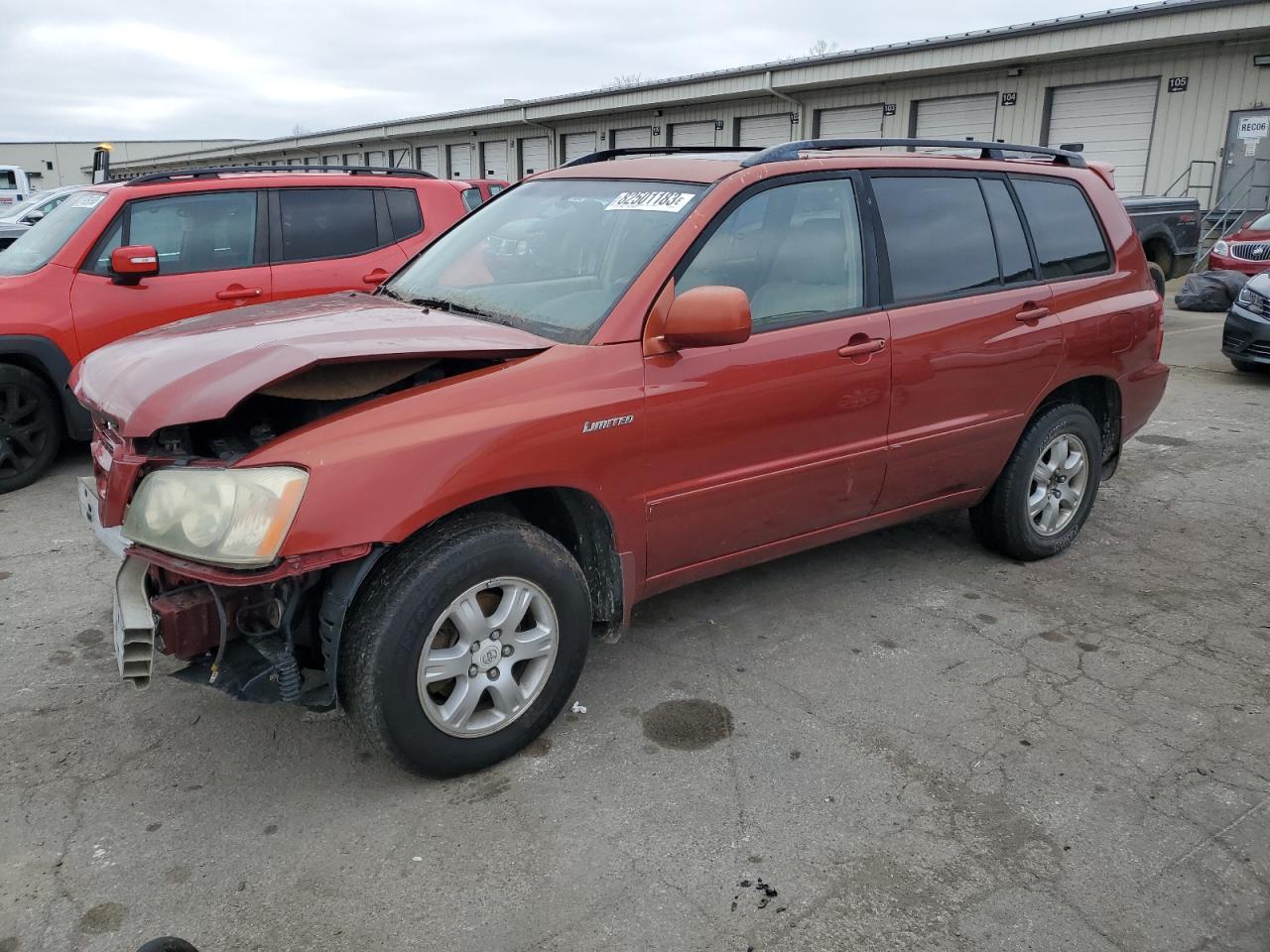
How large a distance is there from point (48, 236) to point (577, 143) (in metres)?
23.4

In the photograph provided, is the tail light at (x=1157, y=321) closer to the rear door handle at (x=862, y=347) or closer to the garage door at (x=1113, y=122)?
the rear door handle at (x=862, y=347)

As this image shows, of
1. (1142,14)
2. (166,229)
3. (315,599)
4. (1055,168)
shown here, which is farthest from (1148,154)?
(315,599)

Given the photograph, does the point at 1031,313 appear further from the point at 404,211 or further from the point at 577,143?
the point at 577,143

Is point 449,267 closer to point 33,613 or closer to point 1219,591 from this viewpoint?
point 33,613

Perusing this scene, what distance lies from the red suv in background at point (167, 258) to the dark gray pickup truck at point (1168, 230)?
34.5ft

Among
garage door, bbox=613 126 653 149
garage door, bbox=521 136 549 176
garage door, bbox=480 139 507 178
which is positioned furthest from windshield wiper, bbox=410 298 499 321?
garage door, bbox=480 139 507 178

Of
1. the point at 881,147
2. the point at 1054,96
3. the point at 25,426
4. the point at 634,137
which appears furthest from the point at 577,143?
the point at 881,147

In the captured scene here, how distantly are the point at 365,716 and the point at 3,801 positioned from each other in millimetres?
1137

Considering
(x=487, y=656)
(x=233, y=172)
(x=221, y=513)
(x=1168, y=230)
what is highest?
(x=233, y=172)

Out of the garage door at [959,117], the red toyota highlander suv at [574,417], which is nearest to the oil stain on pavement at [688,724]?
the red toyota highlander suv at [574,417]

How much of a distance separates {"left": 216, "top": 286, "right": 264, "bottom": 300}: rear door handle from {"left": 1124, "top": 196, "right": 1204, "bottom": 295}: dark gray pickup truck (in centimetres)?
1164

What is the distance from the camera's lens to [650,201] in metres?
3.56

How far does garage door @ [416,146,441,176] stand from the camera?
114 feet

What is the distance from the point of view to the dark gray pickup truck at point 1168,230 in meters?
13.5
